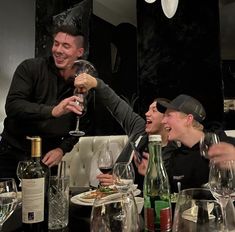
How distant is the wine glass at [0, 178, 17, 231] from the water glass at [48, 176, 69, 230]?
111 mm

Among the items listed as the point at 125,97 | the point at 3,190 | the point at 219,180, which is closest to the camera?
the point at 219,180

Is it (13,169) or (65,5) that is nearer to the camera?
(13,169)

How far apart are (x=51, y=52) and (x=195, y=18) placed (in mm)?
1228

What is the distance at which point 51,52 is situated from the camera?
2443mm

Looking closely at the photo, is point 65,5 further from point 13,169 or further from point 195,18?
point 13,169

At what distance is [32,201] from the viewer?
2.43 feet

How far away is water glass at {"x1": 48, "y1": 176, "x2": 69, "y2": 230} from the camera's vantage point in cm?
80

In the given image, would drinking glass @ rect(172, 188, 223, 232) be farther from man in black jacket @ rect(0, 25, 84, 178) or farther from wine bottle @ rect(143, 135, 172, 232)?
man in black jacket @ rect(0, 25, 84, 178)

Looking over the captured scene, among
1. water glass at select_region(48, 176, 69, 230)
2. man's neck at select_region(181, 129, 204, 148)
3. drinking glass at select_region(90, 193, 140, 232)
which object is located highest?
man's neck at select_region(181, 129, 204, 148)

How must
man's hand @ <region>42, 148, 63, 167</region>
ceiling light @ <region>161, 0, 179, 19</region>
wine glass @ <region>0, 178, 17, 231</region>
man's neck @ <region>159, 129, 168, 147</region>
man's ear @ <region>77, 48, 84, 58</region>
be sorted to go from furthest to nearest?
man's ear @ <region>77, 48, 84, 58</region>, man's neck @ <region>159, 129, 168, 147</region>, man's hand @ <region>42, 148, 63, 167</region>, ceiling light @ <region>161, 0, 179, 19</region>, wine glass @ <region>0, 178, 17, 231</region>

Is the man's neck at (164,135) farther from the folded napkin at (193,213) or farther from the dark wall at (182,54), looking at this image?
the folded napkin at (193,213)

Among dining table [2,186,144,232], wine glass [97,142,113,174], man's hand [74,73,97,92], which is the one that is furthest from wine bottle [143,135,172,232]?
man's hand [74,73,97,92]

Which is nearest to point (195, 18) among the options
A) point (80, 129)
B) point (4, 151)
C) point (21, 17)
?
point (80, 129)

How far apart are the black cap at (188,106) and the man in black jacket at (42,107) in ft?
2.21
